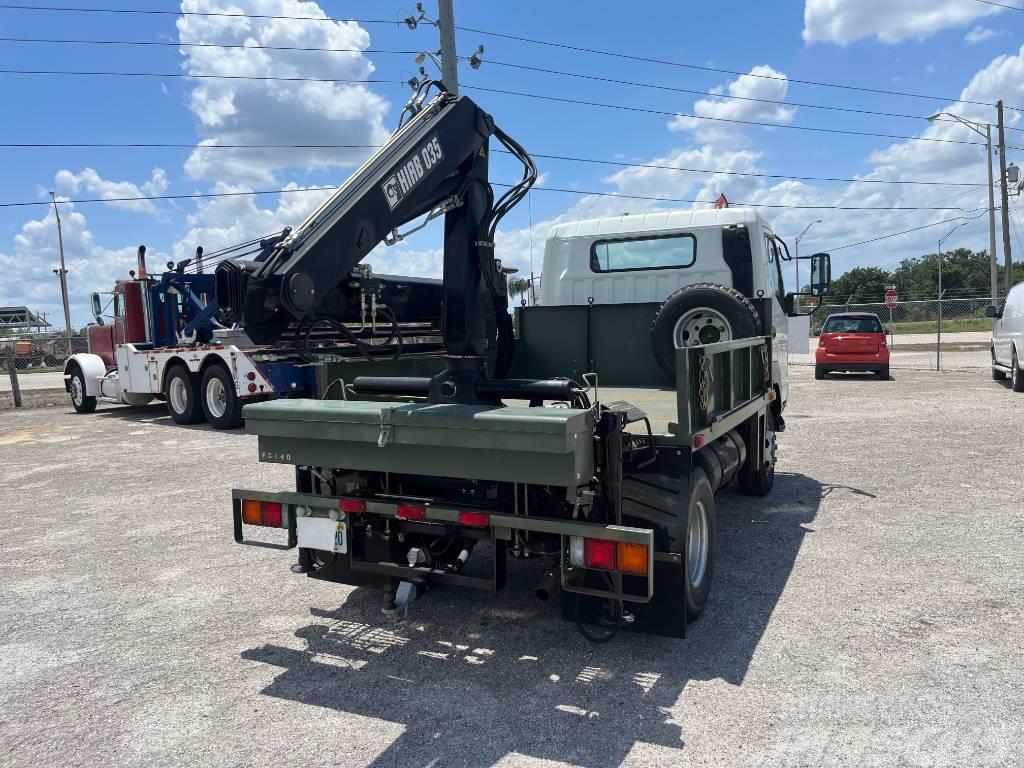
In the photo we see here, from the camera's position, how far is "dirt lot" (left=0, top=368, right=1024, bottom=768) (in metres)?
2.97

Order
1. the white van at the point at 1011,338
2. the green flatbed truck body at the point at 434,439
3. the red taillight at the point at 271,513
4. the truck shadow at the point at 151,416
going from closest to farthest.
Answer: the green flatbed truck body at the point at 434,439 < the red taillight at the point at 271,513 < the truck shadow at the point at 151,416 < the white van at the point at 1011,338

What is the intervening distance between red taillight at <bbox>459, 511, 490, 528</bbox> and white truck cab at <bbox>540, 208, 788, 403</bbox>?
3093 mm

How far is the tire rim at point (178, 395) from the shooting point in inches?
536

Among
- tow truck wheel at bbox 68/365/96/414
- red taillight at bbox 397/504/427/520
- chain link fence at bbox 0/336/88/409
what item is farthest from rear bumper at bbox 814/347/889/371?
chain link fence at bbox 0/336/88/409

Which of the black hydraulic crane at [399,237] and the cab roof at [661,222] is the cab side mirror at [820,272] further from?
the black hydraulic crane at [399,237]

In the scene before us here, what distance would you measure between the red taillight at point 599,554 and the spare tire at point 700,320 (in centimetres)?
288

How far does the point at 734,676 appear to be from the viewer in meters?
3.48

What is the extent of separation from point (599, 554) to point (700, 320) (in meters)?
3.26

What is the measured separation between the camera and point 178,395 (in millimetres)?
13664

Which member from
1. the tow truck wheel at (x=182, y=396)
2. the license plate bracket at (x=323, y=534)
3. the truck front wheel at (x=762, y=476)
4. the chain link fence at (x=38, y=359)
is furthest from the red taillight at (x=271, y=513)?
the chain link fence at (x=38, y=359)

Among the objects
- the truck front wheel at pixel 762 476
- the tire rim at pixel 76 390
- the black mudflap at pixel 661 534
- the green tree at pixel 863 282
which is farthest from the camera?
the green tree at pixel 863 282

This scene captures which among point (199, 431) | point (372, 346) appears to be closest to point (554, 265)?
point (372, 346)

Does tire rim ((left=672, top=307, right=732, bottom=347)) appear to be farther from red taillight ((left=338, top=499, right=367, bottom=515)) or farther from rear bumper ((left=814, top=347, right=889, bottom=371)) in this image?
rear bumper ((left=814, top=347, right=889, bottom=371))

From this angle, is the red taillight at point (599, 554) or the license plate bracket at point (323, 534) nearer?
the red taillight at point (599, 554)
